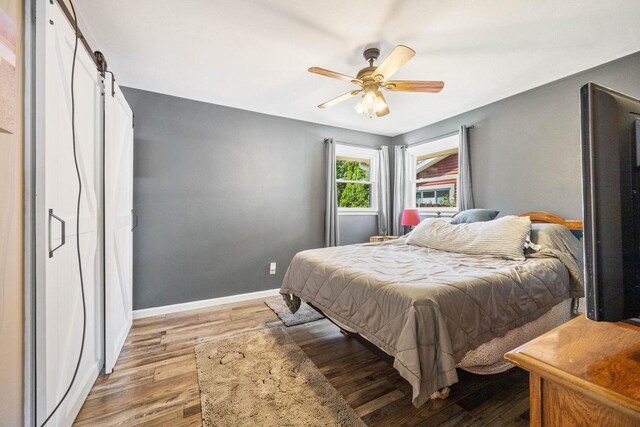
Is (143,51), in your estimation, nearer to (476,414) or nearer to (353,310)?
(353,310)

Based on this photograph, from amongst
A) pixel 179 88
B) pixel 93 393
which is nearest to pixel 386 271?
pixel 93 393

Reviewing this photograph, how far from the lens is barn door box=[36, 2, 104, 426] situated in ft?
3.62

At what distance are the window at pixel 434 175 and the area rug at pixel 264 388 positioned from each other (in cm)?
303

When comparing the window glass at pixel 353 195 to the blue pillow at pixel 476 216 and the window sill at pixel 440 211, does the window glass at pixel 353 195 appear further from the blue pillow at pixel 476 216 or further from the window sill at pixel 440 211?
the blue pillow at pixel 476 216

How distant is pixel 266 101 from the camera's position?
3230 mm

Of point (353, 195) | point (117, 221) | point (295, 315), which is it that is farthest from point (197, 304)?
point (353, 195)

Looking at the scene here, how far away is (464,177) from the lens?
3418mm

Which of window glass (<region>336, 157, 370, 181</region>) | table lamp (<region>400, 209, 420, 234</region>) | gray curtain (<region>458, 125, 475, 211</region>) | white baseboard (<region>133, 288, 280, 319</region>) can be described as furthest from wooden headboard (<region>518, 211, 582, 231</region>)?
white baseboard (<region>133, 288, 280, 319</region>)

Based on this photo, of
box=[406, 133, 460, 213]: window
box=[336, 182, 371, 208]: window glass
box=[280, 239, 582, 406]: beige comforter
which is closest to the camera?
box=[280, 239, 582, 406]: beige comforter

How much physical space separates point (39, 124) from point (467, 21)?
2.54 m

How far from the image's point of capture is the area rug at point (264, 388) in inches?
56.6

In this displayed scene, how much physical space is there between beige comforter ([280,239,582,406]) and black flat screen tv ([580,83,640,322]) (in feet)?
2.77

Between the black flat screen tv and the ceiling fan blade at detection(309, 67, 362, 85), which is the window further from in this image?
the black flat screen tv

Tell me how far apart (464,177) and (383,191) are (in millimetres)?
1333
